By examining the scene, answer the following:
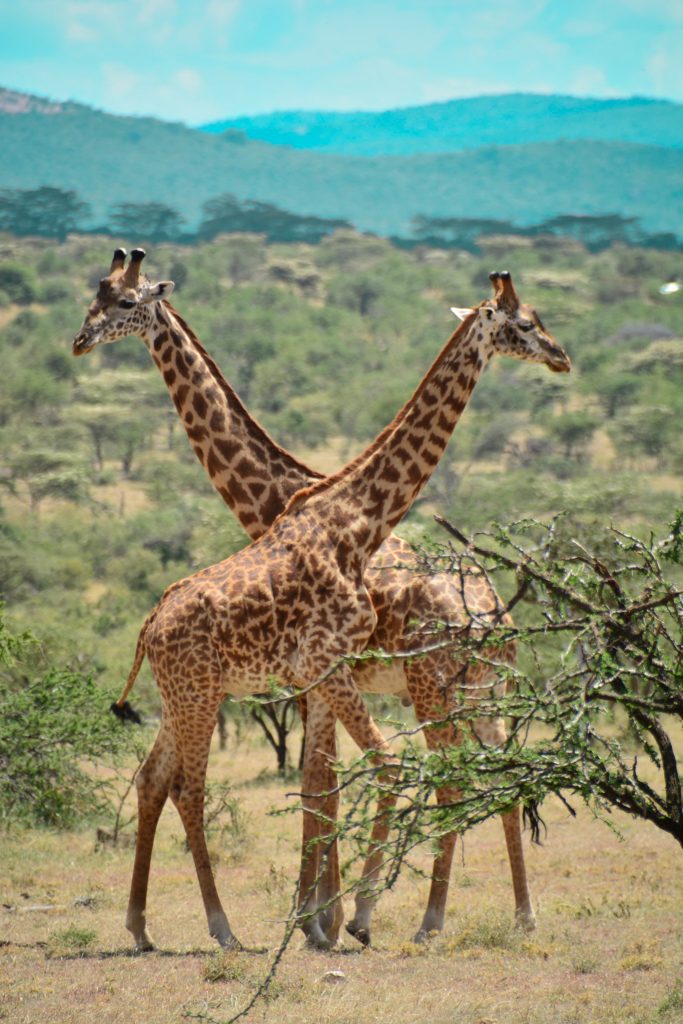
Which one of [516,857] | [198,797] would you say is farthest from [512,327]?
[198,797]

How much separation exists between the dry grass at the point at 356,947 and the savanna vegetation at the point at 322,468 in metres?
0.02

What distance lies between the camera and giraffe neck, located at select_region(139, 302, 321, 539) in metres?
8.49

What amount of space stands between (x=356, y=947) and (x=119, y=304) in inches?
156

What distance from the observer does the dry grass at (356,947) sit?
6.52 meters

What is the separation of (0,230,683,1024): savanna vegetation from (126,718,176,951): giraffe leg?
0.34 m

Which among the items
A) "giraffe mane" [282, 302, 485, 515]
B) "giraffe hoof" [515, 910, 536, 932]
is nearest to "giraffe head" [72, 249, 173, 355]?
"giraffe mane" [282, 302, 485, 515]

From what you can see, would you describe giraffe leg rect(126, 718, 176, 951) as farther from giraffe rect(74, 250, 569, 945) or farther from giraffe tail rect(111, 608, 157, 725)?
giraffe tail rect(111, 608, 157, 725)

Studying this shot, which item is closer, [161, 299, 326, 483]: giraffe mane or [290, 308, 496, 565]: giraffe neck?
[290, 308, 496, 565]: giraffe neck

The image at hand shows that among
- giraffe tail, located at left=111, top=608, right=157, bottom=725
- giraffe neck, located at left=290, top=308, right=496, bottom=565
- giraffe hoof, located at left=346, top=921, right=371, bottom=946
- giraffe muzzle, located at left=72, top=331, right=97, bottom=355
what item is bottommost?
giraffe hoof, located at left=346, top=921, right=371, bottom=946

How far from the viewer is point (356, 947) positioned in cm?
793

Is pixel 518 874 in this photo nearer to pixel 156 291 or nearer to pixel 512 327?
pixel 512 327

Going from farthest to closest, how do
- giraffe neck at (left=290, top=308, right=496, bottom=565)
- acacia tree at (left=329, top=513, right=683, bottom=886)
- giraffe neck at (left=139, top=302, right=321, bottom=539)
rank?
giraffe neck at (left=139, top=302, right=321, bottom=539), giraffe neck at (left=290, top=308, right=496, bottom=565), acacia tree at (left=329, top=513, right=683, bottom=886)

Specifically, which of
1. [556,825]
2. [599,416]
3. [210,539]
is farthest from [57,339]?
[556,825]

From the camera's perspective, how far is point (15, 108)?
188875 mm
